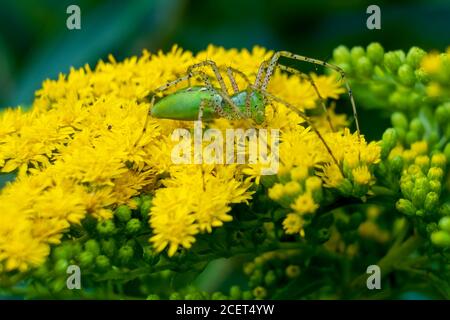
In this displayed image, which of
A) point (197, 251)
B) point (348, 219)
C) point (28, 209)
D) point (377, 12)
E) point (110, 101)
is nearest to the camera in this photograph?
point (28, 209)

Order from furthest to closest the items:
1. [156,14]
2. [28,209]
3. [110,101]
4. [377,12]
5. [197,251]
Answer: [156,14] < [377,12] < [110,101] < [197,251] < [28,209]

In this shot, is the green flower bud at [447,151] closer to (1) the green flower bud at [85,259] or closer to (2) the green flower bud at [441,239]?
(2) the green flower bud at [441,239]

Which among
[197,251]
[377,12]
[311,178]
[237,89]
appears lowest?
[197,251]

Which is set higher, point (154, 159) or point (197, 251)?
point (154, 159)

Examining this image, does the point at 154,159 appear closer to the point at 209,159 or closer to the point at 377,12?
the point at 209,159

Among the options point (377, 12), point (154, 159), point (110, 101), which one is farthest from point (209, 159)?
point (377, 12)

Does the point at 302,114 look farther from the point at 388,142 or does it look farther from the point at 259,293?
the point at 259,293

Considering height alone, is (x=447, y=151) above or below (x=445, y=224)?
above

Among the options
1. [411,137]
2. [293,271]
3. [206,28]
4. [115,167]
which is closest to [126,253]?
[115,167]
